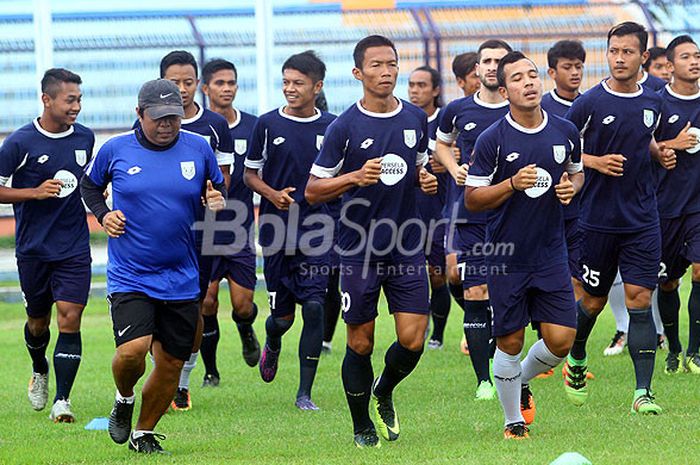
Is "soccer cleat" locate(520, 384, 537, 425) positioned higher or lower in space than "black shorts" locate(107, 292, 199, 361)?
lower

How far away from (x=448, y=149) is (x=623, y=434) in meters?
3.83

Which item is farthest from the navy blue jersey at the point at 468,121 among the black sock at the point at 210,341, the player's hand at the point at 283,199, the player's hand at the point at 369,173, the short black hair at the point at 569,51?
the player's hand at the point at 369,173

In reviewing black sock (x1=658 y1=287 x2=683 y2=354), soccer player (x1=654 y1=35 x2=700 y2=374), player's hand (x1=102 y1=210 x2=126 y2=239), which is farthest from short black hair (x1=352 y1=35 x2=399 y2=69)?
black sock (x1=658 y1=287 x2=683 y2=354)

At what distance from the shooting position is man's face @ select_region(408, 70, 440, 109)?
14867 mm

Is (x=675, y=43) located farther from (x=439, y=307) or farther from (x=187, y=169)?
(x=187, y=169)

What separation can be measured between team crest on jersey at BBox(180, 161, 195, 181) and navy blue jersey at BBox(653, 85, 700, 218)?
460 cm

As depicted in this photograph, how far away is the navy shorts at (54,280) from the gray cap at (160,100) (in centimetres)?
249

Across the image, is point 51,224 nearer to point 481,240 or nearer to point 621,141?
point 481,240

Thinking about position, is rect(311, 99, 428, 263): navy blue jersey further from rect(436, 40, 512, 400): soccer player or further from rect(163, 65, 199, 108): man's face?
rect(163, 65, 199, 108): man's face

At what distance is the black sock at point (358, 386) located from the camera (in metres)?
9.84

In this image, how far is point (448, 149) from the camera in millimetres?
12727

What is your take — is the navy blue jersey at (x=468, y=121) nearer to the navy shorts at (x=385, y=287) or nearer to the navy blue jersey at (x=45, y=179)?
the navy shorts at (x=385, y=287)

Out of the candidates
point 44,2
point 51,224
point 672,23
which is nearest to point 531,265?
point 51,224

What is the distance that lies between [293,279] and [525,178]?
3708 mm
